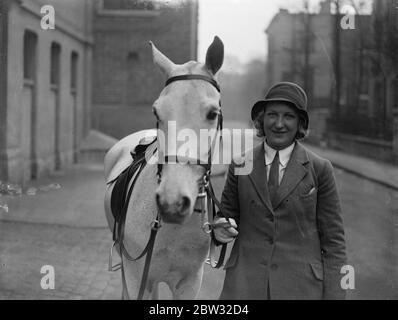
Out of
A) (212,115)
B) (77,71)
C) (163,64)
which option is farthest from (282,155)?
(77,71)

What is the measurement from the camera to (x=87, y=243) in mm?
5758

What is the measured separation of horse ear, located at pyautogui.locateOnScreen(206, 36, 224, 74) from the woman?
33 cm

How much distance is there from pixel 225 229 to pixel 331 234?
564mm

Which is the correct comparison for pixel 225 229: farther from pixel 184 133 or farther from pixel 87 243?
pixel 87 243

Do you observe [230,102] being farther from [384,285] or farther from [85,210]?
[85,210]

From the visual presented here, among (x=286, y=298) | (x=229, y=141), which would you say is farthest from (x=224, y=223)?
(x=229, y=141)

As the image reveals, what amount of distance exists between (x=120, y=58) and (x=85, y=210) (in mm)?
2661

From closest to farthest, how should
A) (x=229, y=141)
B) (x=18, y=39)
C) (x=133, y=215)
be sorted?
(x=133, y=215), (x=229, y=141), (x=18, y=39)

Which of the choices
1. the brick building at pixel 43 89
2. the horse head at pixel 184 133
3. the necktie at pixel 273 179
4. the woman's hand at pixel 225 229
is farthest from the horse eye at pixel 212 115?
the brick building at pixel 43 89

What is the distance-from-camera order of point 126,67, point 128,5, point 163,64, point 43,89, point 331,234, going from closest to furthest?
point 331,234, point 163,64, point 128,5, point 126,67, point 43,89

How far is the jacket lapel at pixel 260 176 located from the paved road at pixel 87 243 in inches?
78.7

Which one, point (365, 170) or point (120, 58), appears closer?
point (120, 58)

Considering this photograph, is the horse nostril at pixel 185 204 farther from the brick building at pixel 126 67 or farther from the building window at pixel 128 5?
the brick building at pixel 126 67

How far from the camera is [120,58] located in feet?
15.8
